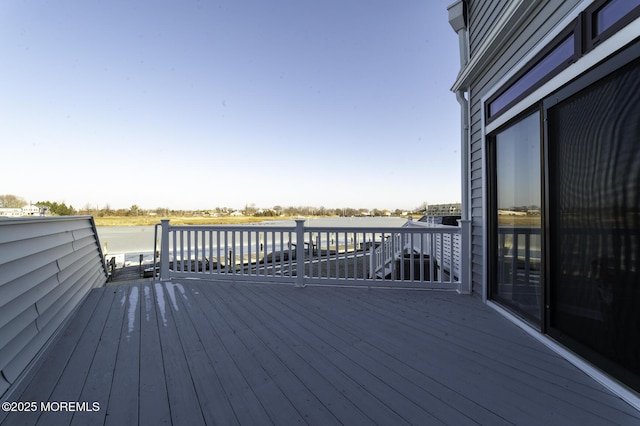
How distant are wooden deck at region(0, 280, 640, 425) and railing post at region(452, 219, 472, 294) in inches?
21.9

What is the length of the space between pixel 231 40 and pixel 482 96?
6.63 meters

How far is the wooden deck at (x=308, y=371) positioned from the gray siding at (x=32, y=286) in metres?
0.13

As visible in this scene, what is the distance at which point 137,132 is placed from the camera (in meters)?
10.3

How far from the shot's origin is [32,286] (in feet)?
6.41

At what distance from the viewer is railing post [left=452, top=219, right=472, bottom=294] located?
3.20m

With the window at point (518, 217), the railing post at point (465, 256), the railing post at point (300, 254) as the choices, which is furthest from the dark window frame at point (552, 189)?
the railing post at point (300, 254)

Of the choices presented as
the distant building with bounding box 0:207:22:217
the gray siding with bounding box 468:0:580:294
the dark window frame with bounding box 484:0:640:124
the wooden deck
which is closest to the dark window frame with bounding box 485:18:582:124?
the dark window frame with bounding box 484:0:640:124

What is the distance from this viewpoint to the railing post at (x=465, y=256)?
3197mm

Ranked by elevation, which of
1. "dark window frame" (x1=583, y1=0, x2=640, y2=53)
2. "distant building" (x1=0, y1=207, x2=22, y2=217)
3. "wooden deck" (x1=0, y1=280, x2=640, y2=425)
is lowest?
"wooden deck" (x1=0, y1=280, x2=640, y2=425)

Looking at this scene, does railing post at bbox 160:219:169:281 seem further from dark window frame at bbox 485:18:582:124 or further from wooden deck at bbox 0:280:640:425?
dark window frame at bbox 485:18:582:124

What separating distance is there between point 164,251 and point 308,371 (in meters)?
3.35

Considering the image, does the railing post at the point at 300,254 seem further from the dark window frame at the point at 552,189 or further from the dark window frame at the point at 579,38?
the dark window frame at the point at 579,38

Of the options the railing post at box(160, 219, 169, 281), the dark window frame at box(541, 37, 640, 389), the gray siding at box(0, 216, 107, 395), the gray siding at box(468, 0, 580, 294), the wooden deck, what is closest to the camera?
the wooden deck

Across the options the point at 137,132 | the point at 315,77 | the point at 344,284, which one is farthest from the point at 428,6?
the point at 137,132
